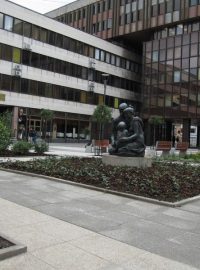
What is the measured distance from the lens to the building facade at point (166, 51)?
5288 cm

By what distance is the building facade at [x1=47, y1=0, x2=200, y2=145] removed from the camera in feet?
173

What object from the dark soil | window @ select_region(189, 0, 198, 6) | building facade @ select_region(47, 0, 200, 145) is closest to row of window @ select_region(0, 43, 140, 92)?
building facade @ select_region(47, 0, 200, 145)

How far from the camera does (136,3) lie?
5884 cm

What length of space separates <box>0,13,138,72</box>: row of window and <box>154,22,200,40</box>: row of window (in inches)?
297

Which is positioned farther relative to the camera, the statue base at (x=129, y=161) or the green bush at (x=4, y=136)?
the green bush at (x=4, y=136)

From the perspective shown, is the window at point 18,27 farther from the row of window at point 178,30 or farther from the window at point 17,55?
the row of window at point 178,30

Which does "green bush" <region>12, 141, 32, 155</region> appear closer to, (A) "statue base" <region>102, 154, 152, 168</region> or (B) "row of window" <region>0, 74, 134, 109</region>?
(A) "statue base" <region>102, 154, 152, 168</region>

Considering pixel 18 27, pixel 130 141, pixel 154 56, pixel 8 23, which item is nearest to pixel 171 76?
pixel 154 56

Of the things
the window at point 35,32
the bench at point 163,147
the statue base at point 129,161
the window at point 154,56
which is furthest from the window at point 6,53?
the statue base at point 129,161

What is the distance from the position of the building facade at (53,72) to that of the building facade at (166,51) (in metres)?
4.95

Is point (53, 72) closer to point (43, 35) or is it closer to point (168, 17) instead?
point (43, 35)

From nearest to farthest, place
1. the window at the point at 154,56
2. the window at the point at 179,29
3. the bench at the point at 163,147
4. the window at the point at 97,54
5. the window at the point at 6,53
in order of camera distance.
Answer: the bench at the point at 163,147, the window at the point at 6,53, the window at the point at 179,29, the window at the point at 154,56, the window at the point at 97,54

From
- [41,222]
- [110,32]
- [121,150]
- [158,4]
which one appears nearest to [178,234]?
[41,222]

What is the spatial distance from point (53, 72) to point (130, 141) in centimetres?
3620
